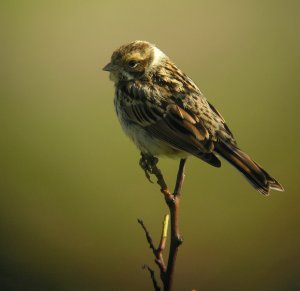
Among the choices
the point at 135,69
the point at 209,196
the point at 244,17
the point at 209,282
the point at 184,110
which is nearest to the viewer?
the point at 184,110

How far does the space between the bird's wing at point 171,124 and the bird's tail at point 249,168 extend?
9 cm

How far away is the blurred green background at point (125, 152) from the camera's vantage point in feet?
22.8

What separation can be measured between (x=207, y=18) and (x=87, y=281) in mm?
4763

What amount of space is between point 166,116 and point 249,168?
71 centimetres

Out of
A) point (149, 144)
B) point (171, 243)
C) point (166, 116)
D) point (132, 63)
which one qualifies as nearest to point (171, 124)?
point (166, 116)

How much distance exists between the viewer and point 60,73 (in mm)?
9195

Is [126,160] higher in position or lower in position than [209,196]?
higher

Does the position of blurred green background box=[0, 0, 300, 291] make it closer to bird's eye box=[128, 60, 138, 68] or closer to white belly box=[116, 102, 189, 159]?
white belly box=[116, 102, 189, 159]

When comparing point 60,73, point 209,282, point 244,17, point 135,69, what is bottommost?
point 209,282

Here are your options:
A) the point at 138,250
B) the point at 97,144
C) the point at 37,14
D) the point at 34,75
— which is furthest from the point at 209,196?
the point at 37,14

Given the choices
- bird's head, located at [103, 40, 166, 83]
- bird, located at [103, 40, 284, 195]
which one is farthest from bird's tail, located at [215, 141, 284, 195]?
bird's head, located at [103, 40, 166, 83]

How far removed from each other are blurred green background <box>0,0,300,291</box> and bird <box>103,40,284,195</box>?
246cm

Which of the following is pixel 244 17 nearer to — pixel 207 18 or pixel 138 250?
pixel 207 18

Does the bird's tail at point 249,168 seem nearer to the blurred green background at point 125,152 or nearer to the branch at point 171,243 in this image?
the branch at point 171,243
